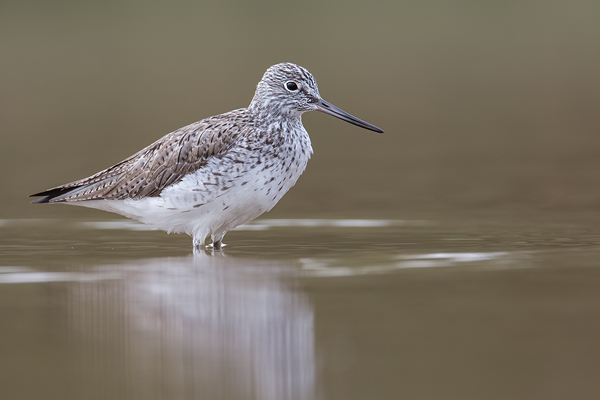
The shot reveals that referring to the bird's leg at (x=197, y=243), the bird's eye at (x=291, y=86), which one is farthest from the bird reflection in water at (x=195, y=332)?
the bird's eye at (x=291, y=86)

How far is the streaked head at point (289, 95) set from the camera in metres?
10.5

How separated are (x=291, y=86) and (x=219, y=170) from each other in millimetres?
1495

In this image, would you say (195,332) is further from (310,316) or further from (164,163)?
(164,163)

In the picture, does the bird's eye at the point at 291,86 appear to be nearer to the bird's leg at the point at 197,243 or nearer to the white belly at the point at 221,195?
the white belly at the point at 221,195

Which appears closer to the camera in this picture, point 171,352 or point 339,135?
point 171,352

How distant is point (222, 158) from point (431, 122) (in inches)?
437

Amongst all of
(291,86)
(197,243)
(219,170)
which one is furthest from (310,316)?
(291,86)

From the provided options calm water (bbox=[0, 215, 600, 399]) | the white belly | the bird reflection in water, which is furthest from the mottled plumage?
the bird reflection in water

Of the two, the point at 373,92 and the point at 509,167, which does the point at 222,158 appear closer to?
the point at 509,167

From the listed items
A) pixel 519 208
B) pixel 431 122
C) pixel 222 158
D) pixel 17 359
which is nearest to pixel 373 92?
pixel 431 122

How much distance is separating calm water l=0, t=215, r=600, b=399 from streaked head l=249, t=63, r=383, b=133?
1444 mm

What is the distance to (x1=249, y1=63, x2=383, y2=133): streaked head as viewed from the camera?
10.5 meters

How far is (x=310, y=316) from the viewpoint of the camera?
661 centimetres

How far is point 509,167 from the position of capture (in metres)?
15.2
